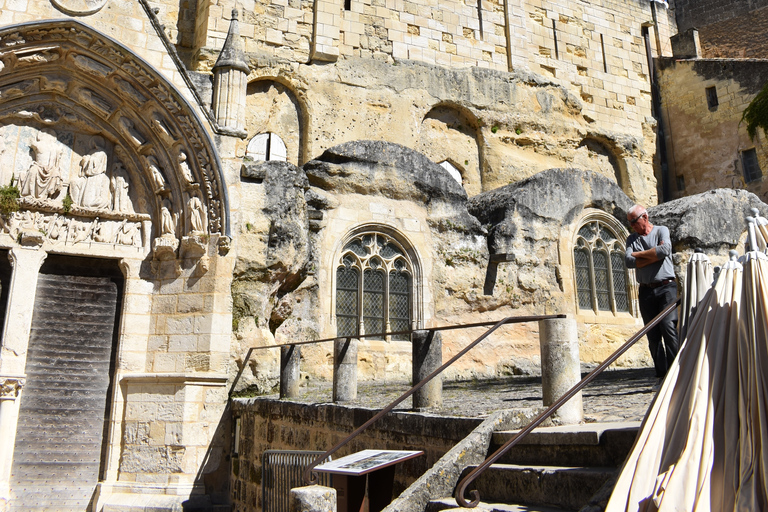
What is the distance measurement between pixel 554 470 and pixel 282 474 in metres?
2.67

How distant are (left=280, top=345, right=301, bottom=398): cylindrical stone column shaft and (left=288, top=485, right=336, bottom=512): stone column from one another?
3.79 m

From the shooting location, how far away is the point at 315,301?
9.45 metres

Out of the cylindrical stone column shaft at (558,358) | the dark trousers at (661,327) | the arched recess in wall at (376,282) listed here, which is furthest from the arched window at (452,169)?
the cylindrical stone column shaft at (558,358)

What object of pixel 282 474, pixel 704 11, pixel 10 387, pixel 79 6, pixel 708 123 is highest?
pixel 704 11

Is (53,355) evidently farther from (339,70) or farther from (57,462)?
(339,70)

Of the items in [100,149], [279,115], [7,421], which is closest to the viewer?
[7,421]

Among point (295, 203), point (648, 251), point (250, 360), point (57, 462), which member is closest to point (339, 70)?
point (295, 203)

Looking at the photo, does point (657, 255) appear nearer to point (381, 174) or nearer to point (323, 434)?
point (323, 434)

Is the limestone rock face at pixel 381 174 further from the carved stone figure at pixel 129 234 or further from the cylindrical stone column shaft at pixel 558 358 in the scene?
the cylindrical stone column shaft at pixel 558 358

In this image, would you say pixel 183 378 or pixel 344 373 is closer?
pixel 344 373

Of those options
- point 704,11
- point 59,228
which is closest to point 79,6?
point 59,228

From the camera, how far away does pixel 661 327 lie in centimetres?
479

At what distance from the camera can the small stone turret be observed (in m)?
8.41

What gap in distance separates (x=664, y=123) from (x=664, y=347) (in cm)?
1609
